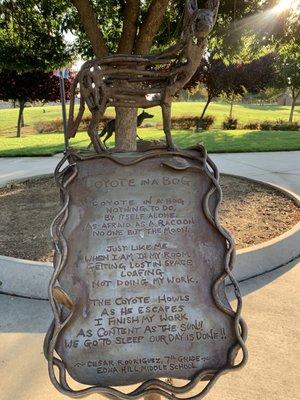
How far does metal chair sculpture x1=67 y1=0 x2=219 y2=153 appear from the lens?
7.56ft

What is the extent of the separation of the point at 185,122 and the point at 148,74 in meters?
23.7

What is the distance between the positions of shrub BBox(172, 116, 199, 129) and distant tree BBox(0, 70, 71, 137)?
7496mm

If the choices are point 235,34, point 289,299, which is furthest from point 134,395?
point 235,34

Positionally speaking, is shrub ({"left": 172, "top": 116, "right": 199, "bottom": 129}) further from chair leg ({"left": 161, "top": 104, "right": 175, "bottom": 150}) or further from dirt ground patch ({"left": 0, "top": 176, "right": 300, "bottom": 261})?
chair leg ({"left": 161, "top": 104, "right": 175, "bottom": 150})

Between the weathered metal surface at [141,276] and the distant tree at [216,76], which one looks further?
the distant tree at [216,76]

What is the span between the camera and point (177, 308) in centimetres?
201

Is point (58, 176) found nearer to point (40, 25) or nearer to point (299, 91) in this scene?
point (40, 25)

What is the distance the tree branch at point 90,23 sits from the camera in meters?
5.73

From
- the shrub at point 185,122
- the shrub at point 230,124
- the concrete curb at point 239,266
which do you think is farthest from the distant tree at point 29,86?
the concrete curb at point 239,266

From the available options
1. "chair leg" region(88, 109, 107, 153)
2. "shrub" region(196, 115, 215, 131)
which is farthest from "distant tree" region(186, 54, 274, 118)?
"chair leg" region(88, 109, 107, 153)

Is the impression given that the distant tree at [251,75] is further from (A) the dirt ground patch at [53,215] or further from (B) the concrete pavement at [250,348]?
(B) the concrete pavement at [250,348]

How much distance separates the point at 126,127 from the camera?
19.9ft

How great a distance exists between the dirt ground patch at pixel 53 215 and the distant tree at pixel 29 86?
13468 mm

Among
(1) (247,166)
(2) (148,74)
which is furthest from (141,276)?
(1) (247,166)
